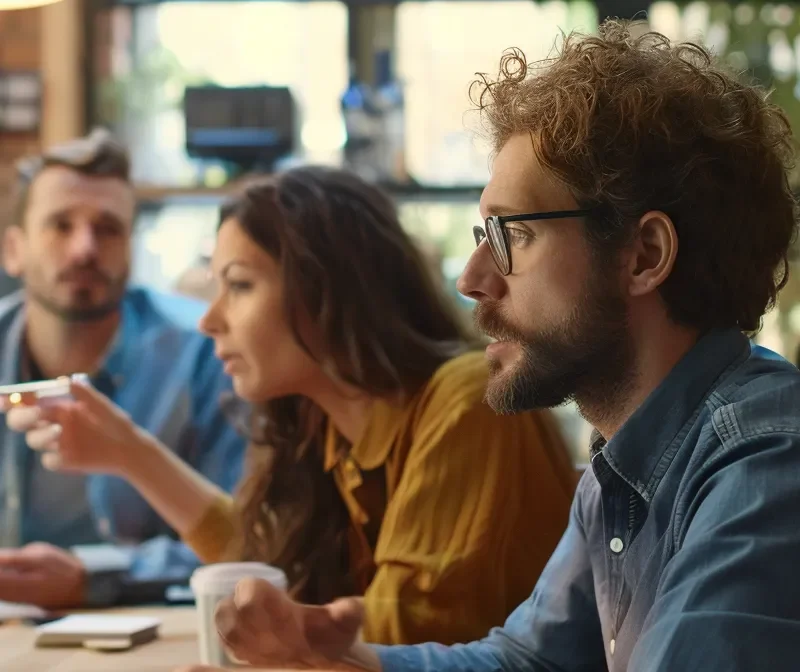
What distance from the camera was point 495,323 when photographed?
50.9 inches

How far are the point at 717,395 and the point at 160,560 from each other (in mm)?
1210

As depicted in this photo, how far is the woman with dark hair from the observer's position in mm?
1608

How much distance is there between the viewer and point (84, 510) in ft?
6.41

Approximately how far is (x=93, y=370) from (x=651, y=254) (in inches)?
47.7

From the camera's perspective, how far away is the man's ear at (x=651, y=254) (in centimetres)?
117

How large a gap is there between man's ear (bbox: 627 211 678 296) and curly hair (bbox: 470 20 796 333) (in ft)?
0.04

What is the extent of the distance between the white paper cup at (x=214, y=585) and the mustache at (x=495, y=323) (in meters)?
0.64

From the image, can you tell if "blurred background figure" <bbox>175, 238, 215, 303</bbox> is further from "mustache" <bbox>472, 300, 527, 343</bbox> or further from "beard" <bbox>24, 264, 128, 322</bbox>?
"mustache" <bbox>472, 300, 527, 343</bbox>

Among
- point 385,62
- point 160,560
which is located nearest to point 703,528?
point 160,560

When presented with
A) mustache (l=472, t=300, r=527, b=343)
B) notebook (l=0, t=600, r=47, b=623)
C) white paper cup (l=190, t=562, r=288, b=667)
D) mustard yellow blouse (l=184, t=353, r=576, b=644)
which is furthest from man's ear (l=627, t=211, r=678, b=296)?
notebook (l=0, t=600, r=47, b=623)

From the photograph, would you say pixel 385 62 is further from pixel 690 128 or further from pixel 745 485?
pixel 745 485

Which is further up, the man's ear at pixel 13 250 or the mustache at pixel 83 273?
the man's ear at pixel 13 250

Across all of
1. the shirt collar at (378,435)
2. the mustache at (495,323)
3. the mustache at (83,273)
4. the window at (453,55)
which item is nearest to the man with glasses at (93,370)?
the mustache at (83,273)

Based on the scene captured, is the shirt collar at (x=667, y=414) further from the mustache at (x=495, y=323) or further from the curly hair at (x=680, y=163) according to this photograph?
the mustache at (x=495, y=323)
